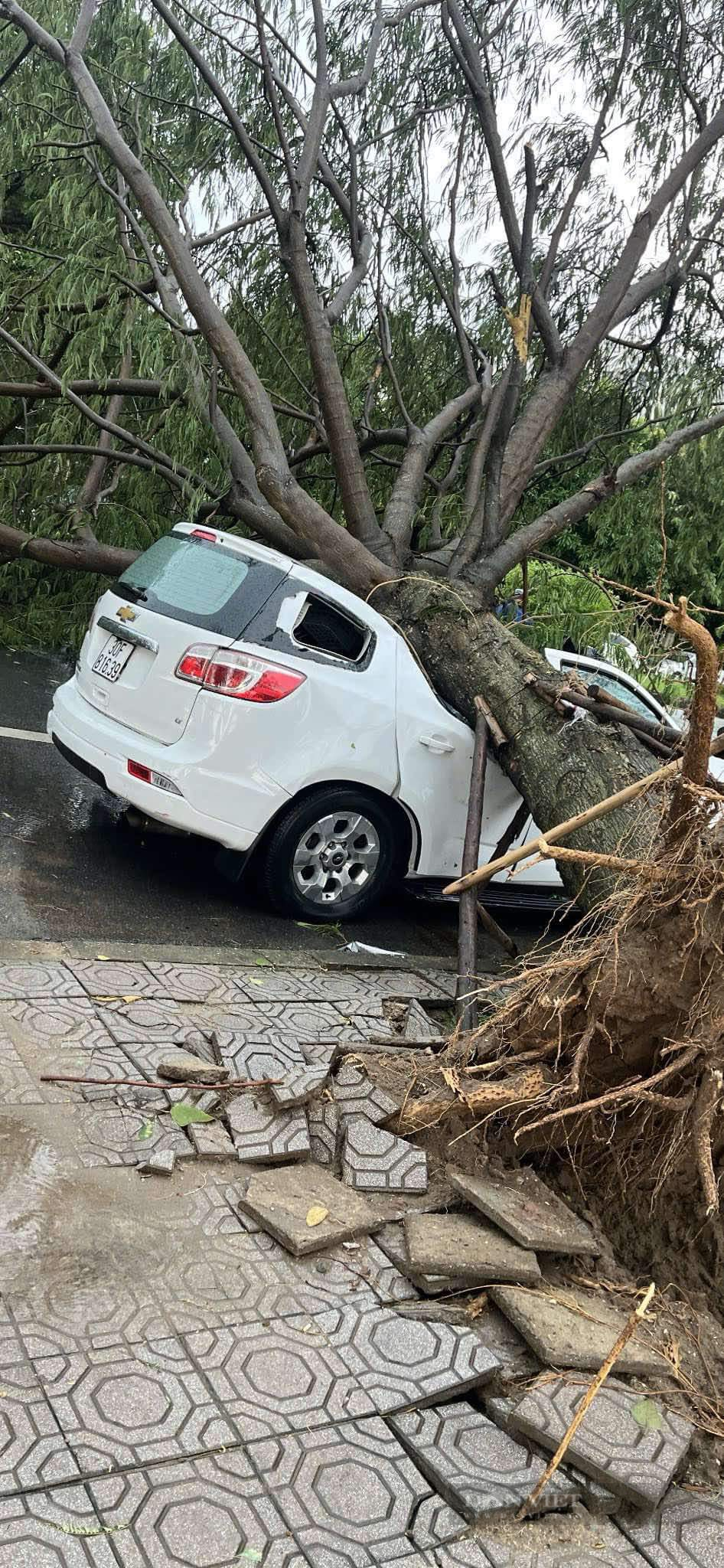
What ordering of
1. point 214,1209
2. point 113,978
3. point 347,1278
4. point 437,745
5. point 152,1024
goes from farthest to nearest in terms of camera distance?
point 437,745, point 113,978, point 152,1024, point 214,1209, point 347,1278

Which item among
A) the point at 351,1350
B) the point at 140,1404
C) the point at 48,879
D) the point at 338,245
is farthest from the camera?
the point at 338,245

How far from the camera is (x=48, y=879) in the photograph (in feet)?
19.6

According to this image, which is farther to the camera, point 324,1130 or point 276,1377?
point 324,1130

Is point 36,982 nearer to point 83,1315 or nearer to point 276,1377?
point 83,1315

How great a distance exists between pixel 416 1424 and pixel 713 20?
10101mm

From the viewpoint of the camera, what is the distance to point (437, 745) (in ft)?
20.6

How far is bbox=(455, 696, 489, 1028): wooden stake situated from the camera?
504 centimetres

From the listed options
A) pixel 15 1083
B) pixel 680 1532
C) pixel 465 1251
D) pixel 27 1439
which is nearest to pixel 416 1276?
pixel 465 1251

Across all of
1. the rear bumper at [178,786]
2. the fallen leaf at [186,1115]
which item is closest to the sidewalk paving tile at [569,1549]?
the fallen leaf at [186,1115]

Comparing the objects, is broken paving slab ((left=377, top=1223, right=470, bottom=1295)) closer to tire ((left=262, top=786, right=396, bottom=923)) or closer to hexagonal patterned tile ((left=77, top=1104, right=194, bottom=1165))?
hexagonal patterned tile ((left=77, top=1104, right=194, bottom=1165))

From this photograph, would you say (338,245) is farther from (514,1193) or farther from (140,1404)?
(140,1404)

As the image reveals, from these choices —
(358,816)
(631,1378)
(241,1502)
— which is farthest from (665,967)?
(358,816)

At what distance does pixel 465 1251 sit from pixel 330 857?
296cm

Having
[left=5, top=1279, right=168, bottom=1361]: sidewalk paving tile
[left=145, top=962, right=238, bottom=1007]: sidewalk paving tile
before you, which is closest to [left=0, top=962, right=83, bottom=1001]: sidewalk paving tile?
[left=145, top=962, right=238, bottom=1007]: sidewalk paving tile
